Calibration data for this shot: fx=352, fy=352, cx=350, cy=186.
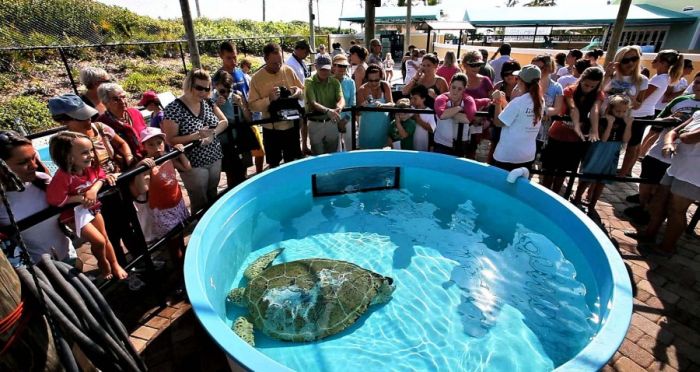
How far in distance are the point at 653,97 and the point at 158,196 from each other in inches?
262

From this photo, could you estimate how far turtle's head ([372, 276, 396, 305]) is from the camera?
3164 mm

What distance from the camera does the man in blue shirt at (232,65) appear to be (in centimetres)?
485

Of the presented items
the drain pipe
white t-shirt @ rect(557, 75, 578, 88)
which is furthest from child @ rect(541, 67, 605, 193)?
white t-shirt @ rect(557, 75, 578, 88)

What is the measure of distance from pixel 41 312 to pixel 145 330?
58.4 inches

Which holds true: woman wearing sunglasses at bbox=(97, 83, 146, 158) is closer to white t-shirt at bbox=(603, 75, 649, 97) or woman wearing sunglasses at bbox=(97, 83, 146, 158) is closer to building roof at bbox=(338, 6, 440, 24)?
white t-shirt at bbox=(603, 75, 649, 97)

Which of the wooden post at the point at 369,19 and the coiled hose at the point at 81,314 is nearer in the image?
the coiled hose at the point at 81,314

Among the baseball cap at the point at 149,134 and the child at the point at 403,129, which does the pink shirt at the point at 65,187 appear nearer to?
the baseball cap at the point at 149,134

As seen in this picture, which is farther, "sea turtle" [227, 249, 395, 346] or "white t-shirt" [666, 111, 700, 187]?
"white t-shirt" [666, 111, 700, 187]

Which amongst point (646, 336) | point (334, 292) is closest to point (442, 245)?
point (334, 292)

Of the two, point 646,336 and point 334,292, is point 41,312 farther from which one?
point 646,336

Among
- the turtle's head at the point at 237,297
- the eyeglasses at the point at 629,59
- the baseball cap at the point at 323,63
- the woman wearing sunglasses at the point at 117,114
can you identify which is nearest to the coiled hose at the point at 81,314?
the turtle's head at the point at 237,297

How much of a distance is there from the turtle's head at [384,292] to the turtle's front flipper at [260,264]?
1.16 metres

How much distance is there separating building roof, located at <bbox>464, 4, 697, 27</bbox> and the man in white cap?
1977 centimetres

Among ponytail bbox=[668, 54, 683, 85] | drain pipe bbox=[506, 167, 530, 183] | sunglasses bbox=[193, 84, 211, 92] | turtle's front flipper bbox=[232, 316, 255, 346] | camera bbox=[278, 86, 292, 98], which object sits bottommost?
turtle's front flipper bbox=[232, 316, 255, 346]
